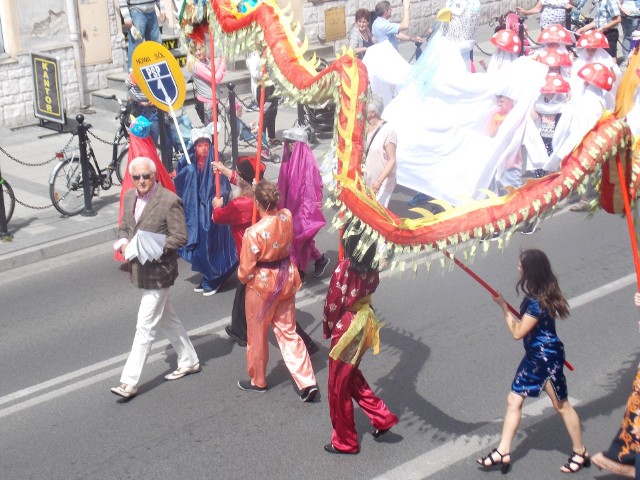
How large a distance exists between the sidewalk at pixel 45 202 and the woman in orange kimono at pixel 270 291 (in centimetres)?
313

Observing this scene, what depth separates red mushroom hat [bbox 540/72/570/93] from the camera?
1190 cm

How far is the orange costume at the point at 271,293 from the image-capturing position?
24.2ft

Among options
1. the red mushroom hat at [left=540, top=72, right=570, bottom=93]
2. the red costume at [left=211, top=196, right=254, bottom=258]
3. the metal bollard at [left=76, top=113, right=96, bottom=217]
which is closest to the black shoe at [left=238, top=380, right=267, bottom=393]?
the red costume at [left=211, top=196, right=254, bottom=258]

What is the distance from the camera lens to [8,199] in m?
12.1

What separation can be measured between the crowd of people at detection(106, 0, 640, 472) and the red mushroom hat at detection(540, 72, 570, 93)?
13 millimetres

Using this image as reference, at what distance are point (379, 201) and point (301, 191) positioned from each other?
5.00 feet

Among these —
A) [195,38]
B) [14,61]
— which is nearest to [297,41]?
[195,38]

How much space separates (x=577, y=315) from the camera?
909cm

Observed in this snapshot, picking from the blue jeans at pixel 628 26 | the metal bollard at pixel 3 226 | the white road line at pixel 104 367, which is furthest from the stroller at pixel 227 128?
the blue jeans at pixel 628 26

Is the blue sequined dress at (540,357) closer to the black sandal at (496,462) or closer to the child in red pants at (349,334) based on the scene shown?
the black sandal at (496,462)

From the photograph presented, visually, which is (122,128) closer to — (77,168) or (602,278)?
(77,168)

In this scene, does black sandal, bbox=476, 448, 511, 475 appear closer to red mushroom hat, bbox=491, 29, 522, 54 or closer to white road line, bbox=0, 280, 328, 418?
white road line, bbox=0, 280, 328, 418

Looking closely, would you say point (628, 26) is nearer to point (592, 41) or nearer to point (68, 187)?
point (592, 41)

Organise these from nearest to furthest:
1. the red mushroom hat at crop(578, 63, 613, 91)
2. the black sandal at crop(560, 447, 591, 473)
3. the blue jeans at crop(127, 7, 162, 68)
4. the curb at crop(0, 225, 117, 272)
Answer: the black sandal at crop(560, 447, 591, 473) → the curb at crop(0, 225, 117, 272) → the red mushroom hat at crop(578, 63, 613, 91) → the blue jeans at crop(127, 7, 162, 68)
